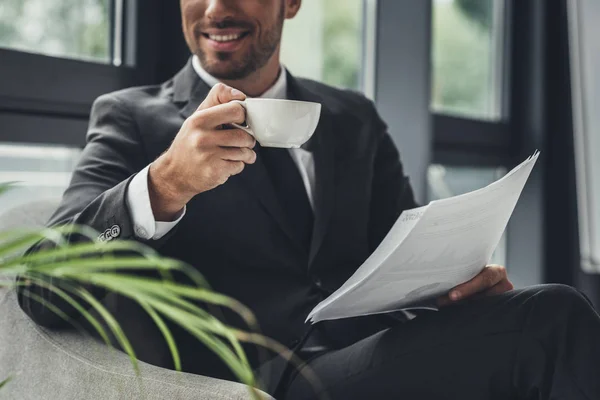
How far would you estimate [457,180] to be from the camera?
2.80 m

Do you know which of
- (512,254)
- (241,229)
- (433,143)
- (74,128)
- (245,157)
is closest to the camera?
(245,157)

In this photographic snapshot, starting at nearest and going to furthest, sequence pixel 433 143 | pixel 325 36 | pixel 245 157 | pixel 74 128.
→ pixel 245 157 < pixel 74 128 < pixel 325 36 < pixel 433 143

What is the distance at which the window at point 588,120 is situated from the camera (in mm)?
2225

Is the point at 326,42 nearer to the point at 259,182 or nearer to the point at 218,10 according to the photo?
the point at 218,10

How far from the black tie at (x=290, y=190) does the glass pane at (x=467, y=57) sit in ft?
4.44

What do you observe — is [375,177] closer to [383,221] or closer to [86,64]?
[383,221]

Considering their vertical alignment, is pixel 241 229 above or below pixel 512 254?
above

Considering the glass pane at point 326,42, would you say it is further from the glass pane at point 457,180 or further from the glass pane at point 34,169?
the glass pane at point 34,169

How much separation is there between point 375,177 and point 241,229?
0.38 meters

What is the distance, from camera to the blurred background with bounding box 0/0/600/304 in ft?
4.93

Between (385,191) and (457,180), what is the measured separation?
129 cm

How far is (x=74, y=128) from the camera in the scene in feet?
5.08

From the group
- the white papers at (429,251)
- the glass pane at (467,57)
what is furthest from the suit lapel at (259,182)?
the glass pane at (467,57)

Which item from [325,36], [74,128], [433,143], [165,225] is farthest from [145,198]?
[433,143]
